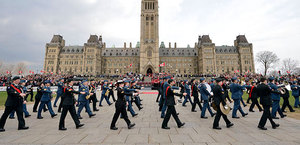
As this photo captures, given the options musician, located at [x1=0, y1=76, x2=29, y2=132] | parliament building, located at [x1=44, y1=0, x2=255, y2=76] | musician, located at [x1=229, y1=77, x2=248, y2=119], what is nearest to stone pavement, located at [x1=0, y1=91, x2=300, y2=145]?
musician, located at [x1=0, y1=76, x2=29, y2=132]

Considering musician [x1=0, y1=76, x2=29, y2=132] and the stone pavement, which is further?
musician [x1=0, y1=76, x2=29, y2=132]

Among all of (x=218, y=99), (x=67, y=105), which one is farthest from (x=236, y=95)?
(x=67, y=105)

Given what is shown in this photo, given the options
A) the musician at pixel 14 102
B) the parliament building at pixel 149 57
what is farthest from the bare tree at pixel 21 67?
the musician at pixel 14 102

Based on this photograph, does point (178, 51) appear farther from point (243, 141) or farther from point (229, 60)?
point (243, 141)

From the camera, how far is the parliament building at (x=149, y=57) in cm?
6325

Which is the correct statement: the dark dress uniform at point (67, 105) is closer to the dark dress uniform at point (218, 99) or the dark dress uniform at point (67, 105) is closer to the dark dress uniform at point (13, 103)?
the dark dress uniform at point (13, 103)

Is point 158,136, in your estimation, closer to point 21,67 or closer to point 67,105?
point 67,105

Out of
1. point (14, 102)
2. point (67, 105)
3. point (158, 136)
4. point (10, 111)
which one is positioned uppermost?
point (14, 102)

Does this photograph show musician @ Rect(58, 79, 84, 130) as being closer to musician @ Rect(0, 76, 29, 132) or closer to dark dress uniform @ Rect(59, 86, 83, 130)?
dark dress uniform @ Rect(59, 86, 83, 130)

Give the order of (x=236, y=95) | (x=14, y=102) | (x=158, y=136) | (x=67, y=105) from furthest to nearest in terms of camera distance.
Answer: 1. (x=236, y=95)
2. (x=14, y=102)
3. (x=67, y=105)
4. (x=158, y=136)

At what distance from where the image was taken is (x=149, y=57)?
6331cm

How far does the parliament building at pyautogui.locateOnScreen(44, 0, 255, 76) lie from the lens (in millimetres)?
63250

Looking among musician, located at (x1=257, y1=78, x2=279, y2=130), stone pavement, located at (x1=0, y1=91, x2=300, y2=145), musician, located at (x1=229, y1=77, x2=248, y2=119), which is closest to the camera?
stone pavement, located at (x1=0, y1=91, x2=300, y2=145)

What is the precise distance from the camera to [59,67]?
76.1 metres
